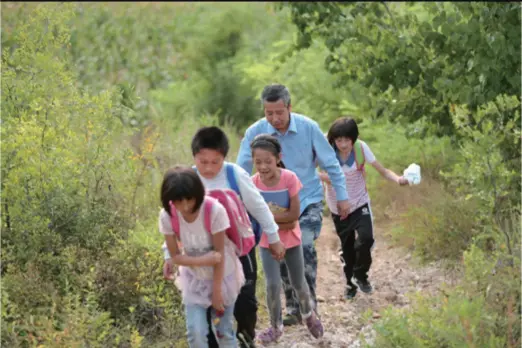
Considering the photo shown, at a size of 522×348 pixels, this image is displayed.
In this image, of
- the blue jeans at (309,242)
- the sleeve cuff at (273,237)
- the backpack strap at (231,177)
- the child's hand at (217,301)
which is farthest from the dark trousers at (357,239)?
the child's hand at (217,301)

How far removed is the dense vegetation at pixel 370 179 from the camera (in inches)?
250

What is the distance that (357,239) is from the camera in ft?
27.8

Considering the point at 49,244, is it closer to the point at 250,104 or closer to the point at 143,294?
the point at 143,294

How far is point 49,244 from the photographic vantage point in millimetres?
7648

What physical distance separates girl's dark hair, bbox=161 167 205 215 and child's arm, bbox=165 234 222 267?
363mm

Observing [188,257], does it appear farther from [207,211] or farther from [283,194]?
[283,194]

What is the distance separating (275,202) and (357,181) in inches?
54.4

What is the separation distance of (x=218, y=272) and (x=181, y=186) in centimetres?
63

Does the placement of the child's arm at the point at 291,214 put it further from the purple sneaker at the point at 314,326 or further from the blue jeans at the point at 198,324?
the blue jeans at the point at 198,324

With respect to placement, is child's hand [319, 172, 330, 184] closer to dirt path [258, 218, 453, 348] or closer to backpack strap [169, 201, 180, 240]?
→ dirt path [258, 218, 453, 348]

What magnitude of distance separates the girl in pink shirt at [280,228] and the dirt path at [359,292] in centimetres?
17

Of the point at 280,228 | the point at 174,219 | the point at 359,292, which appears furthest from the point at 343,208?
the point at 174,219

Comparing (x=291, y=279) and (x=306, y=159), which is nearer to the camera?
(x=291, y=279)

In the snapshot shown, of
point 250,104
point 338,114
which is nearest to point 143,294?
point 338,114
